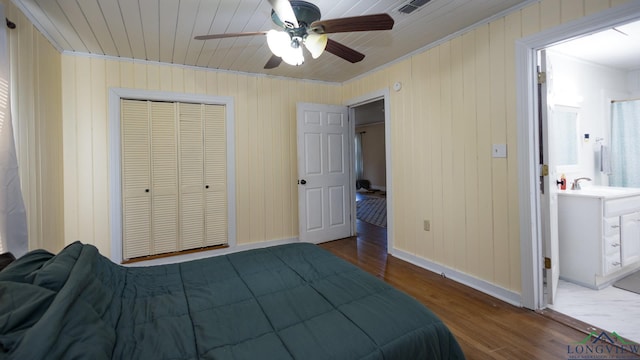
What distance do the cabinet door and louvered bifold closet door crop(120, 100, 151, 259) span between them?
4.90 m

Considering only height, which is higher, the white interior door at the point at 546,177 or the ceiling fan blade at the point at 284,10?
the ceiling fan blade at the point at 284,10

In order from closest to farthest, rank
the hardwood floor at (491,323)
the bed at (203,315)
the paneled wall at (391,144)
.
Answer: the bed at (203,315), the hardwood floor at (491,323), the paneled wall at (391,144)

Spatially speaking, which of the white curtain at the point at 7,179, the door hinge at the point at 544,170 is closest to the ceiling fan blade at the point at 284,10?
the white curtain at the point at 7,179

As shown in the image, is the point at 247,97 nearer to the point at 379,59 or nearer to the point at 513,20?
the point at 379,59

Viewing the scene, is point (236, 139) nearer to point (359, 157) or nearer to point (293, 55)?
point (293, 55)

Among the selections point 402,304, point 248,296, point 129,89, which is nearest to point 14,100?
point 129,89

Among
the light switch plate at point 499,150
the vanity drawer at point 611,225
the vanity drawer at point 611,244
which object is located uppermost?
the light switch plate at point 499,150

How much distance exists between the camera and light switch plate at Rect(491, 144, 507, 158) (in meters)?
2.40

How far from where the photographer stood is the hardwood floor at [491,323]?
5.79 feet

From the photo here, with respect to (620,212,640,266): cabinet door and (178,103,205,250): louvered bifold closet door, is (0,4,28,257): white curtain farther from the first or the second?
(620,212,640,266): cabinet door

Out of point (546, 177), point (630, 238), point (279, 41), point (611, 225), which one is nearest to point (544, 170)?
point (546, 177)

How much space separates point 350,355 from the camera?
3.35ft

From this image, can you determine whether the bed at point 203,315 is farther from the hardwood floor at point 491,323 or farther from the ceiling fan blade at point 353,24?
the ceiling fan blade at point 353,24

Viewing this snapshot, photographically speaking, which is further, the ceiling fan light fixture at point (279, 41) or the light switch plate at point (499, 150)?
the light switch plate at point (499, 150)
